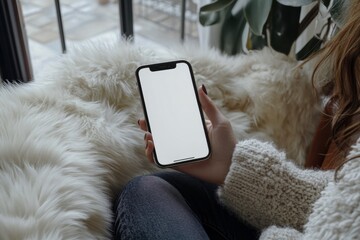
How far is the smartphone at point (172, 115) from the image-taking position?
0.74 m

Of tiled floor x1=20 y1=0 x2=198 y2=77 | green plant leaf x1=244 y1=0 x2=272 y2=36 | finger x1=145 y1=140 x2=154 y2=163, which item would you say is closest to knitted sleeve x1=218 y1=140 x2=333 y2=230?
finger x1=145 y1=140 x2=154 y2=163

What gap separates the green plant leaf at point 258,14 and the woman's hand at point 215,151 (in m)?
0.29

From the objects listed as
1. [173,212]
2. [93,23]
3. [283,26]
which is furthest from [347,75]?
[93,23]

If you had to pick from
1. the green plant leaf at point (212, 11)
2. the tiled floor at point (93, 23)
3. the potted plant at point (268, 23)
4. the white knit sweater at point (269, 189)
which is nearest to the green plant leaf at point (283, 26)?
the potted plant at point (268, 23)

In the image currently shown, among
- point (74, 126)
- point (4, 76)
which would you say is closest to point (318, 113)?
point (74, 126)

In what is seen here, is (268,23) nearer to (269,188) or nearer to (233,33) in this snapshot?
(233,33)

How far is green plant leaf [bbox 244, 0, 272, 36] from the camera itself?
953 mm

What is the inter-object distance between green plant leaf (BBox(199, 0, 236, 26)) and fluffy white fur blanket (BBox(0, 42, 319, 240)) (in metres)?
0.16

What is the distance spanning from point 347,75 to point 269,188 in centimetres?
20

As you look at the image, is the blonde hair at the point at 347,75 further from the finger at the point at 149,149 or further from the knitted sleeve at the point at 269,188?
the finger at the point at 149,149

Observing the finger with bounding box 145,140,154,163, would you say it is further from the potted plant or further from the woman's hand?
the potted plant

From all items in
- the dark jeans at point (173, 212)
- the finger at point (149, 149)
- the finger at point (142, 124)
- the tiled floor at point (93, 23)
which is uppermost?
the finger at point (142, 124)

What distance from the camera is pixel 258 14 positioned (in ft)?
3.14

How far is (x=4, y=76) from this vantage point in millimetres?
1046
